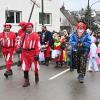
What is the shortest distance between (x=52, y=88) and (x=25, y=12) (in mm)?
21160

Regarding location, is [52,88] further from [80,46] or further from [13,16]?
[13,16]

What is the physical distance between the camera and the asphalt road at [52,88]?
420 inches

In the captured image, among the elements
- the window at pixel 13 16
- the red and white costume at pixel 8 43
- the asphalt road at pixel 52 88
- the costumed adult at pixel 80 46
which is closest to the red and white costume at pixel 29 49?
the asphalt road at pixel 52 88

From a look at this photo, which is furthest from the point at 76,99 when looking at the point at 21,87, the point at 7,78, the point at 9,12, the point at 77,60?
the point at 9,12

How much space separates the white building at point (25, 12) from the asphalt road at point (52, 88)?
43.5 feet

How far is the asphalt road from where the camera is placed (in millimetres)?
10672

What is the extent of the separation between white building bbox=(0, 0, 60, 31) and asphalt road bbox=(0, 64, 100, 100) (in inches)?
522

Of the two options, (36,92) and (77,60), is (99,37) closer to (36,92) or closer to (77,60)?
(77,60)

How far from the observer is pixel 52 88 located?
12.0 metres

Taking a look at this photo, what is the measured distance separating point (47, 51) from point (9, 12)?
12.5m

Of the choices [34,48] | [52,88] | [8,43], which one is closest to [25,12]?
[8,43]

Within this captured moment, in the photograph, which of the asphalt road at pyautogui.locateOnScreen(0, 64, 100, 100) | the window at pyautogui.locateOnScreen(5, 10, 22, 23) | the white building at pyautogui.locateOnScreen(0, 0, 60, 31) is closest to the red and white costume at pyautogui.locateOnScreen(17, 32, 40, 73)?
the asphalt road at pyautogui.locateOnScreen(0, 64, 100, 100)

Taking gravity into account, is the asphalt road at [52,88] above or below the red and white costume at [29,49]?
below

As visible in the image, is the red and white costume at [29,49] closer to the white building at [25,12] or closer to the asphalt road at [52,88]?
the asphalt road at [52,88]
